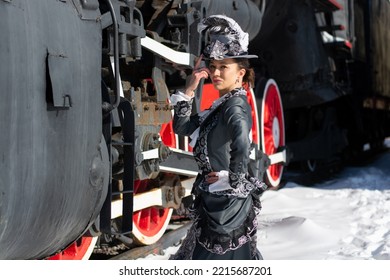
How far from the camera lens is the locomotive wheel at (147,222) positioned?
4.29 meters

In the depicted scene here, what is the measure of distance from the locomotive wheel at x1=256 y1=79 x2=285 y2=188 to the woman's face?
392 centimetres

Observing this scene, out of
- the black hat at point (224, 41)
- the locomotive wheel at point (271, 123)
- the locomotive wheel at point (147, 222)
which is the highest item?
the black hat at point (224, 41)

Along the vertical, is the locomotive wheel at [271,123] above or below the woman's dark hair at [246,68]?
below

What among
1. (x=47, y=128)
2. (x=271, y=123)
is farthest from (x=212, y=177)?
(x=271, y=123)

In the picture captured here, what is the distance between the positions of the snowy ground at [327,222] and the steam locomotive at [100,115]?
1.47 ft

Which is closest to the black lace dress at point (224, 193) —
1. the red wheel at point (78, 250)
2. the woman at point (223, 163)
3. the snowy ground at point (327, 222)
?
the woman at point (223, 163)

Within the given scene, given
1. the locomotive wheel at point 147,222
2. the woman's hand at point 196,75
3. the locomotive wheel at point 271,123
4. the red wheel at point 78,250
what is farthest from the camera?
the locomotive wheel at point 271,123

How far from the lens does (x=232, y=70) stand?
98.1 inches

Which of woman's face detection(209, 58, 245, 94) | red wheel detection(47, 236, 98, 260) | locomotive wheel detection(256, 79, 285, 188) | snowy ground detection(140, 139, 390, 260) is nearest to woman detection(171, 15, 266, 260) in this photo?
woman's face detection(209, 58, 245, 94)

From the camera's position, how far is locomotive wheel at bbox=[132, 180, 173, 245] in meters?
4.29

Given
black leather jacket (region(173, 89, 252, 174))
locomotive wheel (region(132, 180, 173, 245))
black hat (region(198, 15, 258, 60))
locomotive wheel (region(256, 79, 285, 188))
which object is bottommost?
locomotive wheel (region(132, 180, 173, 245))

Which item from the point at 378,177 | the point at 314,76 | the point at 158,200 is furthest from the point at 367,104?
the point at 158,200

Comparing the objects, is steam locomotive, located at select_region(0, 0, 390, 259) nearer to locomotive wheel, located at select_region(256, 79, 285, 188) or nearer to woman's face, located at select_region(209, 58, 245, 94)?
locomotive wheel, located at select_region(256, 79, 285, 188)

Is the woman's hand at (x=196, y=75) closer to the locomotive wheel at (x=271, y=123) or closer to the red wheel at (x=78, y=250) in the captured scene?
the red wheel at (x=78, y=250)
